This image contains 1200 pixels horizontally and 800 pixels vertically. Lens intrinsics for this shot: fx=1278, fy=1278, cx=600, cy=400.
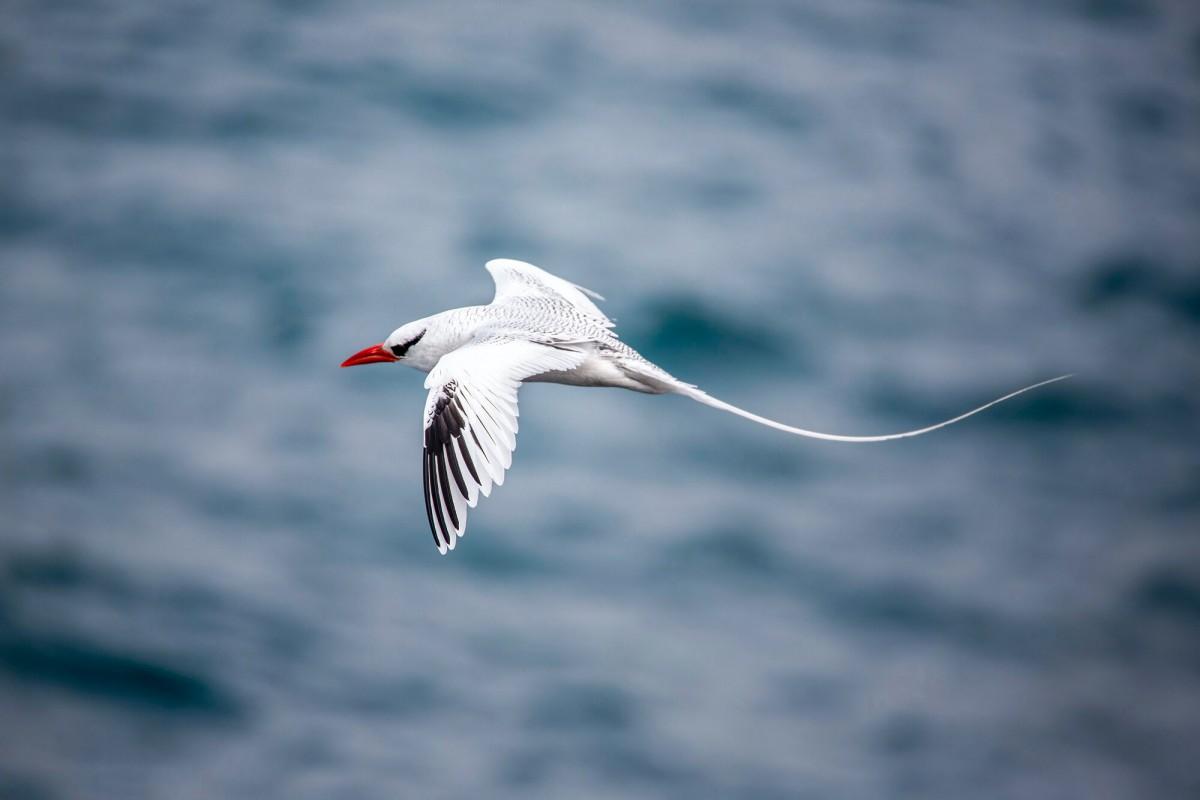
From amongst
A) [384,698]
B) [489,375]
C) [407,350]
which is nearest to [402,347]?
[407,350]

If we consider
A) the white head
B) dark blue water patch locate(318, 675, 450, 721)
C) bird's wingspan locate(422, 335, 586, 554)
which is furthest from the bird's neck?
dark blue water patch locate(318, 675, 450, 721)

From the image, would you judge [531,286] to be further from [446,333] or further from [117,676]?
[117,676]

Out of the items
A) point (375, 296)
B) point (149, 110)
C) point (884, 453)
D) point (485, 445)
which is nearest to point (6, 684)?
point (375, 296)

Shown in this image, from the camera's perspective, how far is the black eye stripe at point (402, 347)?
9.47 meters

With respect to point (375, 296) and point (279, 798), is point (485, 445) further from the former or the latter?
point (375, 296)

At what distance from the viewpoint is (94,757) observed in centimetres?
3136

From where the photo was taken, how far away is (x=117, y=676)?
31531 millimetres

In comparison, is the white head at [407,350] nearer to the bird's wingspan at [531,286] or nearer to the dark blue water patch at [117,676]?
the bird's wingspan at [531,286]

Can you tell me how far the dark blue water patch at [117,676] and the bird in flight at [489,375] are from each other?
2459cm

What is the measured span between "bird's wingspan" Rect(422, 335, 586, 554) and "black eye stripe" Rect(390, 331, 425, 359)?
1.24 meters

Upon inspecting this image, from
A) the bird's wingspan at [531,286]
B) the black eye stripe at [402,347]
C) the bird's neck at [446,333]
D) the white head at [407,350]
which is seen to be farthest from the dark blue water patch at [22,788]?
the bird's neck at [446,333]

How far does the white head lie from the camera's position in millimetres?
9453

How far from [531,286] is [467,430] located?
121 inches

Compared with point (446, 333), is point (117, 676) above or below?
above
